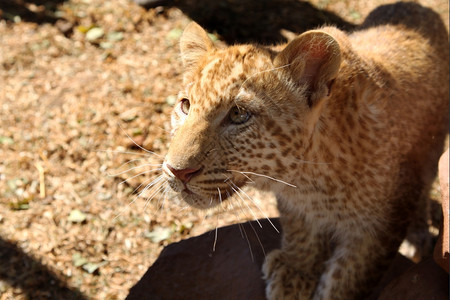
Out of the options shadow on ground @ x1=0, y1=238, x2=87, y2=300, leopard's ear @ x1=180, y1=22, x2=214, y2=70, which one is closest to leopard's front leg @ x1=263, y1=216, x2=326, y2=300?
leopard's ear @ x1=180, y1=22, x2=214, y2=70

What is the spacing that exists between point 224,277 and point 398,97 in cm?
188

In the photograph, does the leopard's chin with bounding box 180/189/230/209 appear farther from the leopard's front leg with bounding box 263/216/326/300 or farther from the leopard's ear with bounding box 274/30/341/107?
the leopard's front leg with bounding box 263/216/326/300

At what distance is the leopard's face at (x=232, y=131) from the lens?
3357 mm

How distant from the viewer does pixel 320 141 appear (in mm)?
3654

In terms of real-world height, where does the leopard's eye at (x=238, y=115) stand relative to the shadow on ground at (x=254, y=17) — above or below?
above

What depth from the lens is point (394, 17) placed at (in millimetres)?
5172

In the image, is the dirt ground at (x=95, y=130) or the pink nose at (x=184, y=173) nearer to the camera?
the pink nose at (x=184, y=173)

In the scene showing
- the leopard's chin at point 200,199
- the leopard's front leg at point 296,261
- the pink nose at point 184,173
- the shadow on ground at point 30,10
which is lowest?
the shadow on ground at point 30,10

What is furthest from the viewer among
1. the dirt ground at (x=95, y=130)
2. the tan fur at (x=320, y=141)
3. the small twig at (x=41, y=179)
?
the small twig at (x=41, y=179)

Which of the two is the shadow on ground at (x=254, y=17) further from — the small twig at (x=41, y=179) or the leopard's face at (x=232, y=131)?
the leopard's face at (x=232, y=131)

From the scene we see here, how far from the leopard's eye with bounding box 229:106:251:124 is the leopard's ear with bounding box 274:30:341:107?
15.1 inches

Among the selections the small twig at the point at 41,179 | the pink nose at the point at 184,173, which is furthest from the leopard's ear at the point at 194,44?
the small twig at the point at 41,179

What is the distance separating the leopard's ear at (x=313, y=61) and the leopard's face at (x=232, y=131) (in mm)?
102

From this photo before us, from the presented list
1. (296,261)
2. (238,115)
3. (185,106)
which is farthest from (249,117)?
(296,261)
